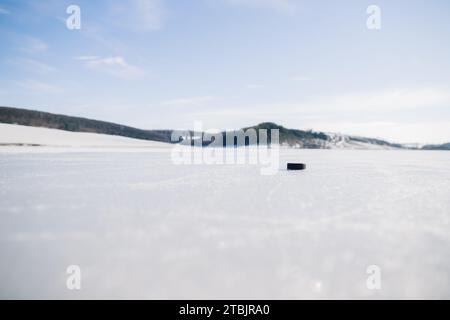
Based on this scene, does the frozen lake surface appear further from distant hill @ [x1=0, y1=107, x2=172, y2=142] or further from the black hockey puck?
distant hill @ [x1=0, y1=107, x2=172, y2=142]

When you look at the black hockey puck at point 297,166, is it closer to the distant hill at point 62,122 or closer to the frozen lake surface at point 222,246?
the frozen lake surface at point 222,246

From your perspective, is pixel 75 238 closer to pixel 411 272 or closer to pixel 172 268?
pixel 172 268

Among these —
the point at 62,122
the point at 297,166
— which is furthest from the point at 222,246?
the point at 62,122

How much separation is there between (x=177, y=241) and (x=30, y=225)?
1976 mm

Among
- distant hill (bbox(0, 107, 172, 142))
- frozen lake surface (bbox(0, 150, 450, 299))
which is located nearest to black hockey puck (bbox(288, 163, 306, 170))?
frozen lake surface (bbox(0, 150, 450, 299))

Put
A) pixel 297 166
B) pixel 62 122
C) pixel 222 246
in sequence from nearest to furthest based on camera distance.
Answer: pixel 222 246
pixel 297 166
pixel 62 122

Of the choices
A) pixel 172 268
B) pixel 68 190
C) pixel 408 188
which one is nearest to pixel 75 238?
pixel 172 268

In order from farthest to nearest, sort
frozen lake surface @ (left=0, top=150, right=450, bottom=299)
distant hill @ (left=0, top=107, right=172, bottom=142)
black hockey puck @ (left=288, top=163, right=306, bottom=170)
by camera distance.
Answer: distant hill @ (left=0, top=107, right=172, bottom=142) → black hockey puck @ (left=288, top=163, right=306, bottom=170) → frozen lake surface @ (left=0, top=150, right=450, bottom=299)

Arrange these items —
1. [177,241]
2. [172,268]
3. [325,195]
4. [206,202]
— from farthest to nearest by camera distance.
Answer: [325,195] < [206,202] < [177,241] < [172,268]

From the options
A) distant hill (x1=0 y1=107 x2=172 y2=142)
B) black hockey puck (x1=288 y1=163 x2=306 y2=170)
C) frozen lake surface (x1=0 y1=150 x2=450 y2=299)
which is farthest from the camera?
distant hill (x1=0 y1=107 x2=172 y2=142)

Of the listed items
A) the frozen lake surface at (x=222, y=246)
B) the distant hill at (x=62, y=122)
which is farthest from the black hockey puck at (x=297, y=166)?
the distant hill at (x=62, y=122)

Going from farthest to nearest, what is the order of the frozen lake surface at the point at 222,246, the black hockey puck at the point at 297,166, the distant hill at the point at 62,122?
the distant hill at the point at 62,122 < the black hockey puck at the point at 297,166 < the frozen lake surface at the point at 222,246

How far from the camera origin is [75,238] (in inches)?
114

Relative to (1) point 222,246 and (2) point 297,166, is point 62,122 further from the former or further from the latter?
(1) point 222,246
